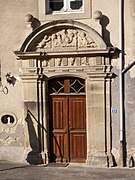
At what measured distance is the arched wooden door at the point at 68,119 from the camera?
15297mm

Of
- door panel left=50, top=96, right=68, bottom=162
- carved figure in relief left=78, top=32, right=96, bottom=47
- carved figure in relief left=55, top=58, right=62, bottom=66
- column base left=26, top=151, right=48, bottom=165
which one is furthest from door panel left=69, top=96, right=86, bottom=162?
carved figure in relief left=78, top=32, right=96, bottom=47

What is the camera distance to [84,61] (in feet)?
48.9

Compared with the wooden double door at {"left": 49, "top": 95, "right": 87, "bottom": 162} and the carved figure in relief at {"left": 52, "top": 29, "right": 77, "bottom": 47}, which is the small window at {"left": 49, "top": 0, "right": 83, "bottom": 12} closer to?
the carved figure in relief at {"left": 52, "top": 29, "right": 77, "bottom": 47}

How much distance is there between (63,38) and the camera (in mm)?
14984

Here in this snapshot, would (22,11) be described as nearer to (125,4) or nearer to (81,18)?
(81,18)

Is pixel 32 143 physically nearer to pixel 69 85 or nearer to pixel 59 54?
pixel 69 85

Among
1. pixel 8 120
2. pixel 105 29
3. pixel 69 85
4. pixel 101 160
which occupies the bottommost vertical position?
pixel 101 160

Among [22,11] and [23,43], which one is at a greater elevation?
[22,11]

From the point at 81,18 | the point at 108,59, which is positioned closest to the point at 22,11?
the point at 81,18

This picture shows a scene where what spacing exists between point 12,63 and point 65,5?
8.24ft

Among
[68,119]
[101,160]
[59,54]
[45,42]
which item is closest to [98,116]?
[68,119]

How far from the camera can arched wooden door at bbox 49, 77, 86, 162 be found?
50.2 ft

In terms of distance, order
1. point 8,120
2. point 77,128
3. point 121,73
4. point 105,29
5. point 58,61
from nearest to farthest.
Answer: point 121,73 < point 105,29 < point 58,61 < point 77,128 < point 8,120

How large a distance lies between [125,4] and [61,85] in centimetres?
324
